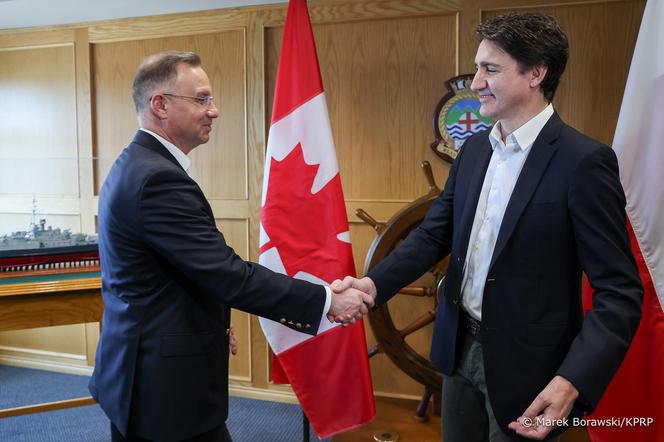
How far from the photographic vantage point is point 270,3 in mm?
2719

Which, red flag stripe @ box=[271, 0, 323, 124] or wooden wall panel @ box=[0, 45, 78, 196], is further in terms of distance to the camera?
wooden wall panel @ box=[0, 45, 78, 196]

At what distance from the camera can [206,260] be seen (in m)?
1.31

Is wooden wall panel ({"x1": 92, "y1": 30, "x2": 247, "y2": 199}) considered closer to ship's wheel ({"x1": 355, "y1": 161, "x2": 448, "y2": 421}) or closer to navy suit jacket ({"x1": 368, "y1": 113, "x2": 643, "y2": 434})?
ship's wheel ({"x1": 355, "y1": 161, "x2": 448, "y2": 421})

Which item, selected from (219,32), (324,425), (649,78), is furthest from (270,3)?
(324,425)

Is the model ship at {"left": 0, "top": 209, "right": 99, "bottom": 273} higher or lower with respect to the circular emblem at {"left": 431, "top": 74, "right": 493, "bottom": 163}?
lower

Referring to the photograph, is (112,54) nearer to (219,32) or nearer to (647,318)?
(219,32)

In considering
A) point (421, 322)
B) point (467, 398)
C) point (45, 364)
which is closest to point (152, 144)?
point (467, 398)

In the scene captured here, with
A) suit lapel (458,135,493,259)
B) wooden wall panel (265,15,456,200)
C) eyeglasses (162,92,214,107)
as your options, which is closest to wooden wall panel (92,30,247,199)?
wooden wall panel (265,15,456,200)

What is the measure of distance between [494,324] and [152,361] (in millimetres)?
784

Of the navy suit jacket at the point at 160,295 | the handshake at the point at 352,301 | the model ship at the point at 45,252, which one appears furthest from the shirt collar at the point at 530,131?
the model ship at the point at 45,252

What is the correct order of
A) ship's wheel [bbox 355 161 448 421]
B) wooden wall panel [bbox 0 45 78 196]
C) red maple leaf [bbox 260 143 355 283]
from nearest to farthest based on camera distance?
1. red maple leaf [bbox 260 143 355 283]
2. ship's wheel [bbox 355 161 448 421]
3. wooden wall panel [bbox 0 45 78 196]

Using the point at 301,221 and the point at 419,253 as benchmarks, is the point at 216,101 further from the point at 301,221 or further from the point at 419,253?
the point at 419,253

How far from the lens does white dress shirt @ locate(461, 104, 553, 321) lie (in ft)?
3.92

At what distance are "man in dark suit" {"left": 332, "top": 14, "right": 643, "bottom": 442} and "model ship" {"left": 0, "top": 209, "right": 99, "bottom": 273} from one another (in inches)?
67.7
